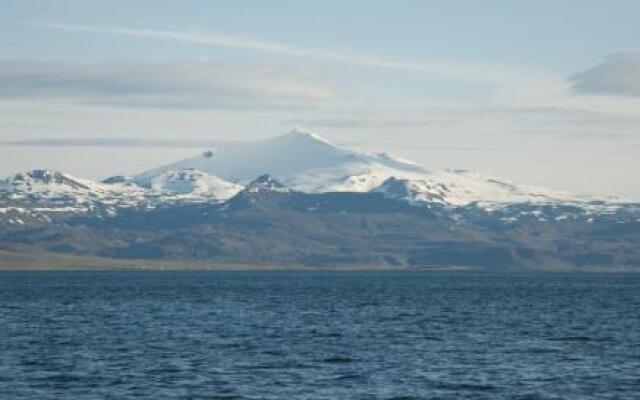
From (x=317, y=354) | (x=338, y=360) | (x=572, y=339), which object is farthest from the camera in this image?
(x=572, y=339)

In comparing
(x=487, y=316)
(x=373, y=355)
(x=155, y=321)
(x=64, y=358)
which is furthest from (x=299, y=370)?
(x=487, y=316)

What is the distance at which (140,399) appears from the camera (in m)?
71.3

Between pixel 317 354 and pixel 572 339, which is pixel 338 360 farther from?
pixel 572 339

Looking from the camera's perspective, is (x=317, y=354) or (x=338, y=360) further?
(x=317, y=354)

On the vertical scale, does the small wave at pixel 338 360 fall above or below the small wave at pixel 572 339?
below

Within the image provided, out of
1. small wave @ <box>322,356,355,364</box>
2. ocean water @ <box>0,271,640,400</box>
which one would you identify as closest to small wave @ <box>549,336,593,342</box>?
ocean water @ <box>0,271,640,400</box>

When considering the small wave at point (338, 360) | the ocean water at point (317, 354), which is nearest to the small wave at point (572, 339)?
the ocean water at point (317, 354)

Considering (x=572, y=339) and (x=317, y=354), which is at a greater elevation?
(x=572, y=339)

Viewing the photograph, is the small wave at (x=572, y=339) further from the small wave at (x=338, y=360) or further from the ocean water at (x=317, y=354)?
the small wave at (x=338, y=360)

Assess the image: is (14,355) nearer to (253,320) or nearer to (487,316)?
(253,320)

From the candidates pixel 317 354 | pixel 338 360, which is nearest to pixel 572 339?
pixel 317 354

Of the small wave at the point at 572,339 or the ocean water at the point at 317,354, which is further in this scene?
the small wave at the point at 572,339

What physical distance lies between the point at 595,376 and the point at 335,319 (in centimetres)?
6074

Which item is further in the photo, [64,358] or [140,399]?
[64,358]
